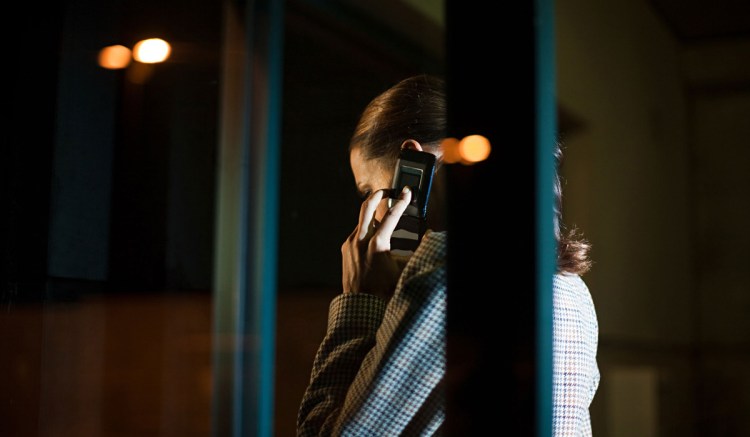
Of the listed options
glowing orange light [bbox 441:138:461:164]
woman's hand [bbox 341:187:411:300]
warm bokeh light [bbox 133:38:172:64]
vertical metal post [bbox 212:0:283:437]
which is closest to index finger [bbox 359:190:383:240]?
woman's hand [bbox 341:187:411:300]

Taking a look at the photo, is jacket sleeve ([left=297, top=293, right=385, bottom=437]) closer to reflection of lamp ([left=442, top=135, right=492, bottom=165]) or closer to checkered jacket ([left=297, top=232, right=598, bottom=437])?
checkered jacket ([left=297, top=232, right=598, bottom=437])

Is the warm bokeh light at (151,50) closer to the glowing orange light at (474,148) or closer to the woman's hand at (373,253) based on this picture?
the woman's hand at (373,253)

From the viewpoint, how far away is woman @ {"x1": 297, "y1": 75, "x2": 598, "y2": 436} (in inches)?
32.5

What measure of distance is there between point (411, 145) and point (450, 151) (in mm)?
145

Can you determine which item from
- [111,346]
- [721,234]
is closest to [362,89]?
[721,234]

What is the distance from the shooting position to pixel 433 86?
89 centimetres

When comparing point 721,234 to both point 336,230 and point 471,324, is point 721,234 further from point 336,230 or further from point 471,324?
point 336,230

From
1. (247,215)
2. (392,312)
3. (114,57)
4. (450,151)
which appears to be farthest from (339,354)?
(114,57)

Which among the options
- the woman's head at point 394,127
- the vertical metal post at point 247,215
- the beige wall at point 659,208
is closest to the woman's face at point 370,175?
the woman's head at point 394,127

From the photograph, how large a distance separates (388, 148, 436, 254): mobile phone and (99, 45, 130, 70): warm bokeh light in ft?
2.15

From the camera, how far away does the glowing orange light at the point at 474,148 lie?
2.39 feet

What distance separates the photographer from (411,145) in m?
0.91

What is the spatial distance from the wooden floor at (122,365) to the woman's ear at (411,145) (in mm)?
321

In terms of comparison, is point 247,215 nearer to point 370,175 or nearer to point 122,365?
point 122,365
